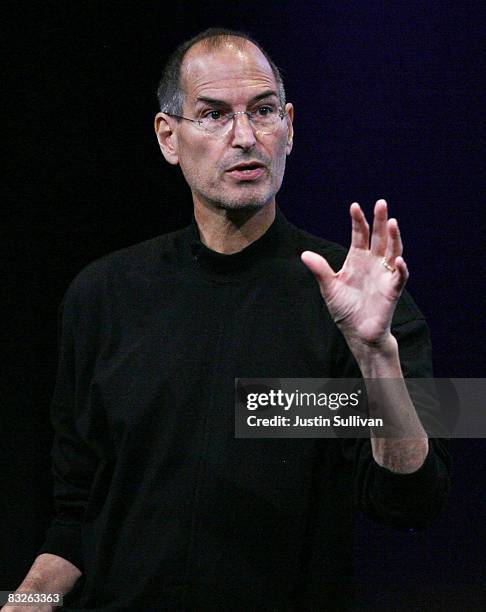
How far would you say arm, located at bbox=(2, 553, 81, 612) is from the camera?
62.3 inches

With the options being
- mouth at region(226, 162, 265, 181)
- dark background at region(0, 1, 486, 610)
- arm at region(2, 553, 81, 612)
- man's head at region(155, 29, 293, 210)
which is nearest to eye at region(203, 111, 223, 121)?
man's head at region(155, 29, 293, 210)

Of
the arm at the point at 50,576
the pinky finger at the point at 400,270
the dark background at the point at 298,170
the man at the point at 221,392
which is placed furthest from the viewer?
the dark background at the point at 298,170

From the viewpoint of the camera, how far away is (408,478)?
1301 mm

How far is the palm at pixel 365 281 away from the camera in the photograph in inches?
48.9

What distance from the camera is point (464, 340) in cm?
220

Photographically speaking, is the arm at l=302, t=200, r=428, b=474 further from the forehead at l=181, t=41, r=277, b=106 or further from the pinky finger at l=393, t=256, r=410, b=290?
the forehead at l=181, t=41, r=277, b=106

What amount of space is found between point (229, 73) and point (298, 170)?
660mm

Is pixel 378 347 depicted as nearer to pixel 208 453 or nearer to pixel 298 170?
pixel 208 453

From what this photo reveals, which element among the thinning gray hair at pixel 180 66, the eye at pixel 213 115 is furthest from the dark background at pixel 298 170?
the eye at pixel 213 115

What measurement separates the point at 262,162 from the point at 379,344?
0.47 metres

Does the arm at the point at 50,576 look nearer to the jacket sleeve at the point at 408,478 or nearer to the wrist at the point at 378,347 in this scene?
the jacket sleeve at the point at 408,478

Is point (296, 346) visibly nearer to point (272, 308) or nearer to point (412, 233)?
point (272, 308)

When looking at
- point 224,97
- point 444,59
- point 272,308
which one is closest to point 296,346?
point 272,308

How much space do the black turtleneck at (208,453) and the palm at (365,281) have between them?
180 millimetres
